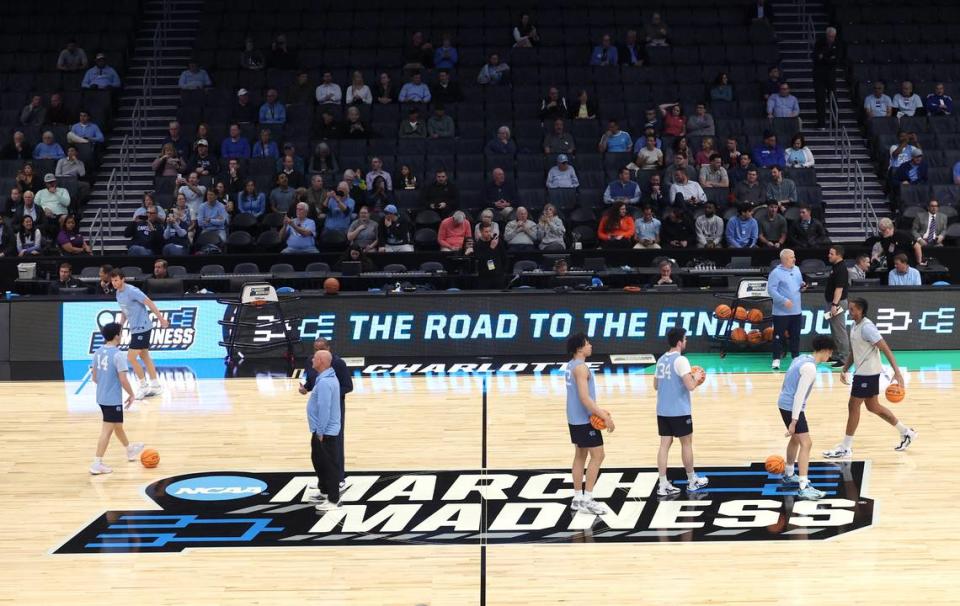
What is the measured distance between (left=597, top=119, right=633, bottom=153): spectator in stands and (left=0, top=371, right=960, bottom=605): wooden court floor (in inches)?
326

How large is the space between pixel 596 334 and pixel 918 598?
11.2 m

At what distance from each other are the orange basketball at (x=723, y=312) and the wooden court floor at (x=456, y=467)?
5.69 feet

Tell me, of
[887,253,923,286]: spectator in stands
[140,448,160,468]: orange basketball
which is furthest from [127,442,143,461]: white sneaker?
[887,253,923,286]: spectator in stands

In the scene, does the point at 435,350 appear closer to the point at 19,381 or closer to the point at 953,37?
the point at 19,381

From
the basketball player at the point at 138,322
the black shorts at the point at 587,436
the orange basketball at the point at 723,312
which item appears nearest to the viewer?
the black shorts at the point at 587,436

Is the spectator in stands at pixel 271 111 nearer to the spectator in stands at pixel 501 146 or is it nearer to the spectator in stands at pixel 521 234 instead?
the spectator in stands at pixel 501 146

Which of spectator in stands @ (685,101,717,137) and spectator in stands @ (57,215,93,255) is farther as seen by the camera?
spectator in stands @ (685,101,717,137)

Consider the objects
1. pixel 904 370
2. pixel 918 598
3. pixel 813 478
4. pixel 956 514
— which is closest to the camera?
pixel 918 598

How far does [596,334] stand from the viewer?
67.9 ft

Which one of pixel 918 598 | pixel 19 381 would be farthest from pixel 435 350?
pixel 918 598

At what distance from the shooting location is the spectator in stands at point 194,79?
27688 millimetres

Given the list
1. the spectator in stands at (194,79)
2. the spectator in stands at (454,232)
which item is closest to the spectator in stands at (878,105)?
the spectator in stands at (454,232)

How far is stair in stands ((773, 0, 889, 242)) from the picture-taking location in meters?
26.2

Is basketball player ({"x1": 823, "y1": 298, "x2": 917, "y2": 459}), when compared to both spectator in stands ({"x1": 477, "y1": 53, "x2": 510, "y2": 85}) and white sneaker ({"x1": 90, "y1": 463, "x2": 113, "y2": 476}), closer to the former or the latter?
white sneaker ({"x1": 90, "y1": 463, "x2": 113, "y2": 476})
